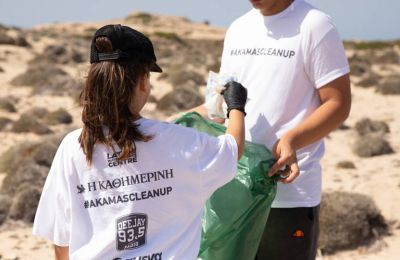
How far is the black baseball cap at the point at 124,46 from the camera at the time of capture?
1669 mm

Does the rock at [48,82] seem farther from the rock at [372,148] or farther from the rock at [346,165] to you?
the rock at [346,165]

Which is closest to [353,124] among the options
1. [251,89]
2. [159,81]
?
[159,81]

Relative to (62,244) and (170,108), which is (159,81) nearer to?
(170,108)

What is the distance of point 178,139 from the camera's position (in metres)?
1.73

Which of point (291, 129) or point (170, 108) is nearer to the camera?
point (291, 129)

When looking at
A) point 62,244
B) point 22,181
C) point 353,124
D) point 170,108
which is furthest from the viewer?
point 170,108

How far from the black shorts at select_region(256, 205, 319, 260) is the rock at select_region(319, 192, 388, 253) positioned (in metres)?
3.46

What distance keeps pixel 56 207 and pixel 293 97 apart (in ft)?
3.33

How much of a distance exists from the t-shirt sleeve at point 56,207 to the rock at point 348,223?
432 centimetres

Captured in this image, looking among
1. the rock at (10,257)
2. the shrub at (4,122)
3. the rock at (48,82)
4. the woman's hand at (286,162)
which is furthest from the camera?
the rock at (48,82)

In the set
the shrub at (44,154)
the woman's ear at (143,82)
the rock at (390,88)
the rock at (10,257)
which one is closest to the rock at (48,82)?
the shrub at (44,154)

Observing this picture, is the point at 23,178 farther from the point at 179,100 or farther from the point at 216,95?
the point at 179,100

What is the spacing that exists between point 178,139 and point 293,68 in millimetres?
739

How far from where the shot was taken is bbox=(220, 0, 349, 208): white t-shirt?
2.24m
